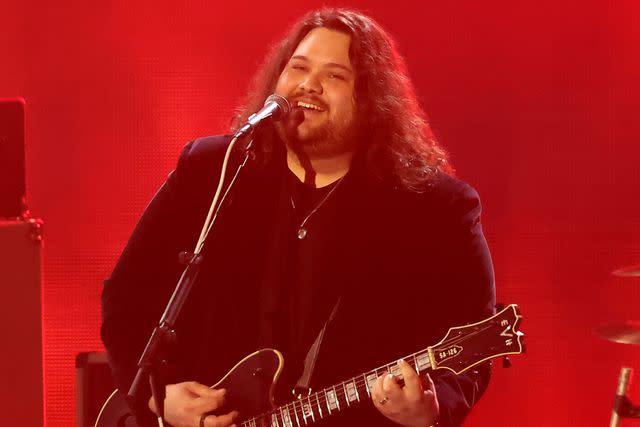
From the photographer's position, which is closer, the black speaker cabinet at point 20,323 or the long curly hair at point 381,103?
the long curly hair at point 381,103

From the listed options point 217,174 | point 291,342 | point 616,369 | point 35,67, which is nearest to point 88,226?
point 35,67

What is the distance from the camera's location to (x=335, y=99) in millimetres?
2490

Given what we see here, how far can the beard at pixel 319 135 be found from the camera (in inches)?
95.8

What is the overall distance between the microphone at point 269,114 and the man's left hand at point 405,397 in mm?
657

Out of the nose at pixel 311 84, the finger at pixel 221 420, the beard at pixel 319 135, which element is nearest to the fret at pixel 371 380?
the finger at pixel 221 420

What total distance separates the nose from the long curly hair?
0.56ft

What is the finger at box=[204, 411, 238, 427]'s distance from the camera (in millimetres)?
2236

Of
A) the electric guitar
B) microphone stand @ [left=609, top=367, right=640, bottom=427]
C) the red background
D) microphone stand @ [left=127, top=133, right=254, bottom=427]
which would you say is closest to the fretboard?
the electric guitar

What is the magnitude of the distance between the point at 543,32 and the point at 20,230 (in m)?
2.10

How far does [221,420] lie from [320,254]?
1.70ft

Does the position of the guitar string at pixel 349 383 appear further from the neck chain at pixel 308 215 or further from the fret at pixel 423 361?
the neck chain at pixel 308 215

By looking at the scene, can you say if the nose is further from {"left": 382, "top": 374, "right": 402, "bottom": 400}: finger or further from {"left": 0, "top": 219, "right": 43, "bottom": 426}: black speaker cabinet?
{"left": 0, "top": 219, "right": 43, "bottom": 426}: black speaker cabinet

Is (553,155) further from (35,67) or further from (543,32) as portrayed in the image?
(35,67)

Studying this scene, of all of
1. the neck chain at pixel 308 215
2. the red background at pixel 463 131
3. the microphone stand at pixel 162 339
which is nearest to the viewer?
the microphone stand at pixel 162 339
